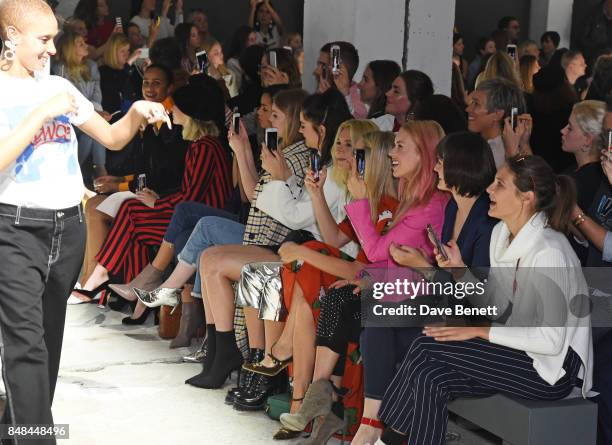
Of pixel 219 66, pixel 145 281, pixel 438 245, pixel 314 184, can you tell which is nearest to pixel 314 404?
pixel 438 245

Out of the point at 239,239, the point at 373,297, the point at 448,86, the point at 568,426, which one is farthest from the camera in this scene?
the point at 448,86

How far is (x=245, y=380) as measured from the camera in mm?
4203

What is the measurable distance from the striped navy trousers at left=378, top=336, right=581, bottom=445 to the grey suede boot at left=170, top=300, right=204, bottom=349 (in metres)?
1.92

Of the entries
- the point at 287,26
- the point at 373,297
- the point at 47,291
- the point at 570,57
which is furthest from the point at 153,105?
the point at 287,26

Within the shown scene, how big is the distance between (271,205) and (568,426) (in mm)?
1753

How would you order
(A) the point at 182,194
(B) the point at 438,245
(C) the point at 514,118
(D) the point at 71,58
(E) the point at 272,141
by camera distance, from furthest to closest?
(D) the point at 71,58, (A) the point at 182,194, (C) the point at 514,118, (E) the point at 272,141, (B) the point at 438,245

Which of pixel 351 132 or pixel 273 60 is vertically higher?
pixel 273 60

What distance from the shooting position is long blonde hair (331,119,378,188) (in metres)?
4.12

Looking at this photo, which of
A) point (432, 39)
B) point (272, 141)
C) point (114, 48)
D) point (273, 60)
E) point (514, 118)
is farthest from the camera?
point (114, 48)

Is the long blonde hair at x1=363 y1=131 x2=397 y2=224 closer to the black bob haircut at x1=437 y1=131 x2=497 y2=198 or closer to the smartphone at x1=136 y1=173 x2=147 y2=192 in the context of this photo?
the black bob haircut at x1=437 y1=131 x2=497 y2=198

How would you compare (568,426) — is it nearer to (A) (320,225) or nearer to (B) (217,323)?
(A) (320,225)

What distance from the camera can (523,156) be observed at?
339cm

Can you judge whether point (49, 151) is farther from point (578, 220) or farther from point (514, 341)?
point (578, 220)

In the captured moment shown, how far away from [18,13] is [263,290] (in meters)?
1.58
